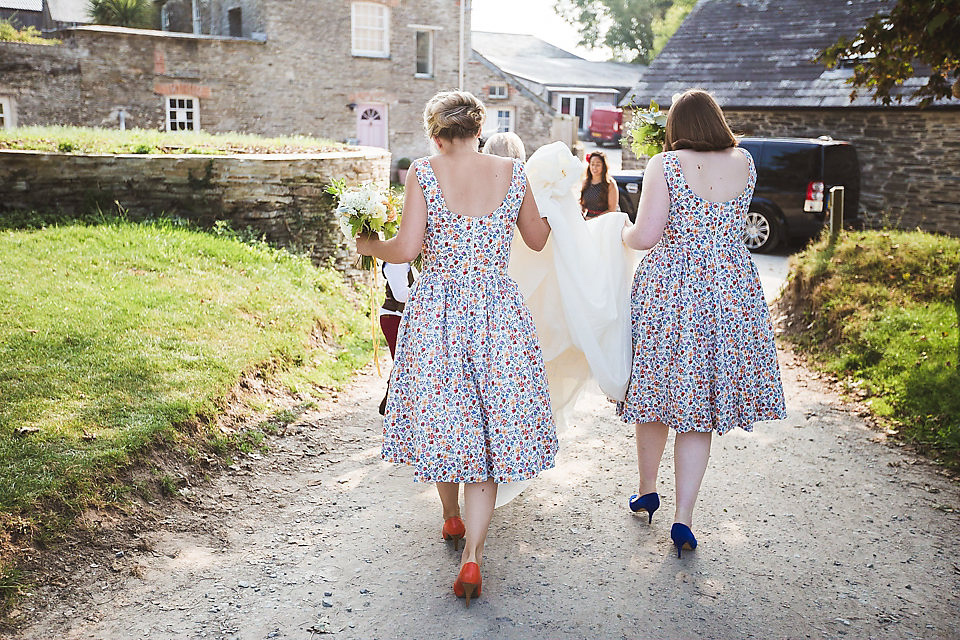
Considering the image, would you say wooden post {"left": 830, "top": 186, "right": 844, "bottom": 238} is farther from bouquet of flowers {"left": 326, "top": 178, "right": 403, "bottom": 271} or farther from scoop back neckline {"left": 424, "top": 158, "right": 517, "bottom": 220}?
bouquet of flowers {"left": 326, "top": 178, "right": 403, "bottom": 271}

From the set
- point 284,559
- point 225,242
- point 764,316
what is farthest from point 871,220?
point 284,559

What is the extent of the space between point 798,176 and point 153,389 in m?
11.4

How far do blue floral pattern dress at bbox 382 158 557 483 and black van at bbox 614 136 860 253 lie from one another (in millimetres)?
10963

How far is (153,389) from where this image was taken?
5422mm

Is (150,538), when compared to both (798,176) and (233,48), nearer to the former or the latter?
(798,176)

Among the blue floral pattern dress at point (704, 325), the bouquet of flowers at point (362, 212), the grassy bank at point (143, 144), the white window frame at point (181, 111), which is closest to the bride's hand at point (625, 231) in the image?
the blue floral pattern dress at point (704, 325)

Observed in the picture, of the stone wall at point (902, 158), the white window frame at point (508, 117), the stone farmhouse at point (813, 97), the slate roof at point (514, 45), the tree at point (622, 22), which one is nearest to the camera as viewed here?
the stone wall at point (902, 158)

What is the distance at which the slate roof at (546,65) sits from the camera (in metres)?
42.2

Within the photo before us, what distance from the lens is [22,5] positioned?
35.8m

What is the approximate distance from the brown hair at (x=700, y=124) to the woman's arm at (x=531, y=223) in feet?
Result: 2.63

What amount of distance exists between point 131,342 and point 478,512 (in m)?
3.40

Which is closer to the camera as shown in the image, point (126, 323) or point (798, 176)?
point (126, 323)

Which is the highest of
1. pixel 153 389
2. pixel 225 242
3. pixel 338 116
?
pixel 338 116

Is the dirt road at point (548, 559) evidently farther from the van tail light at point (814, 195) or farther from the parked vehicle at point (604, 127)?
the parked vehicle at point (604, 127)
